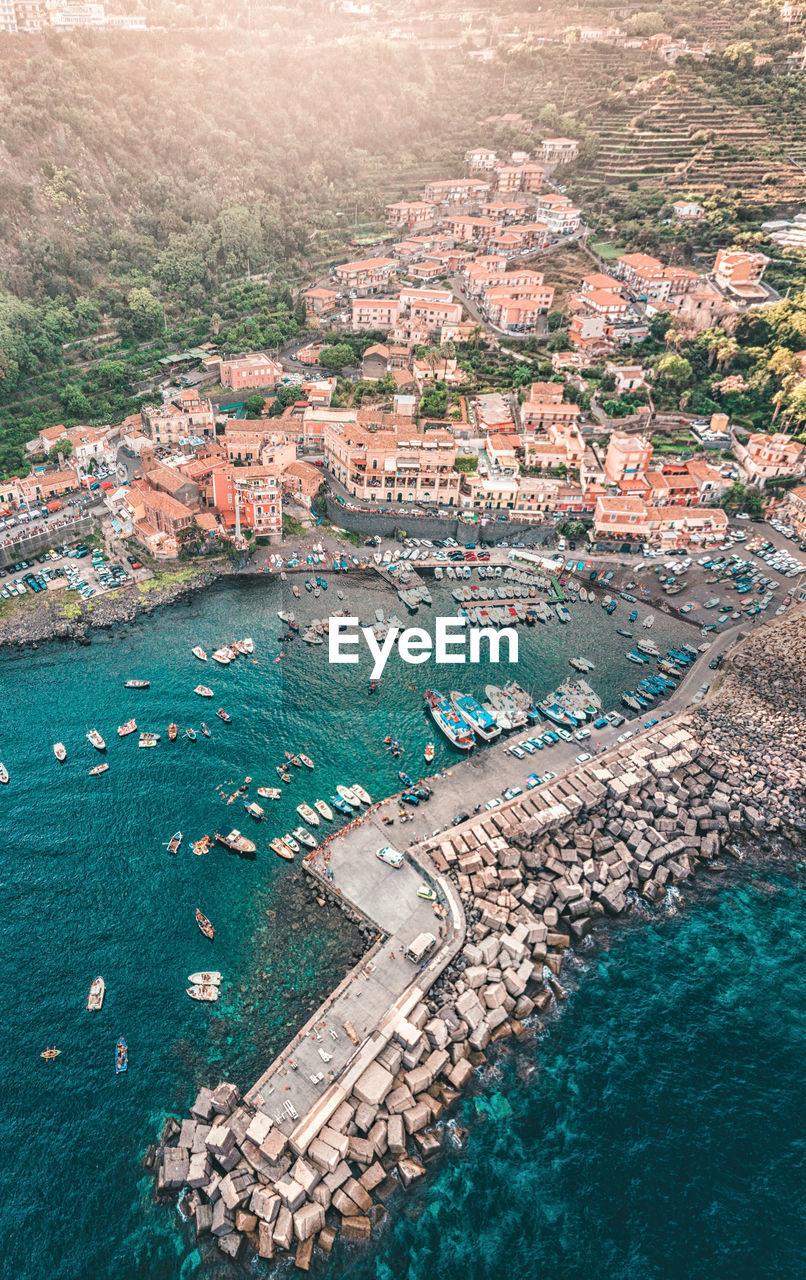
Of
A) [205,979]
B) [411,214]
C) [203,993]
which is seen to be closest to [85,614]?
[205,979]

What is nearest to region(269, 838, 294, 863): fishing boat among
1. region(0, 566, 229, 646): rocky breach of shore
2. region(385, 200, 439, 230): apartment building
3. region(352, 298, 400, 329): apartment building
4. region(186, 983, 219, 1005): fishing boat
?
region(186, 983, 219, 1005): fishing boat

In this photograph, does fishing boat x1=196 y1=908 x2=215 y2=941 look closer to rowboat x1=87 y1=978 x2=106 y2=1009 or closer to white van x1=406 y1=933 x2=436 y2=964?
rowboat x1=87 y1=978 x2=106 y2=1009

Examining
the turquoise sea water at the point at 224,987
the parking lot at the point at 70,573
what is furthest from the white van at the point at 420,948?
the parking lot at the point at 70,573

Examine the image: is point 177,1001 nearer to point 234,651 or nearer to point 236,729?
point 236,729

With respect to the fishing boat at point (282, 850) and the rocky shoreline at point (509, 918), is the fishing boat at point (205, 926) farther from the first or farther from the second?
the rocky shoreline at point (509, 918)

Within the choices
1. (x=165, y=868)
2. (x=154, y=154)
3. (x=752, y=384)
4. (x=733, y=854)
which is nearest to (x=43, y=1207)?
(x=165, y=868)
